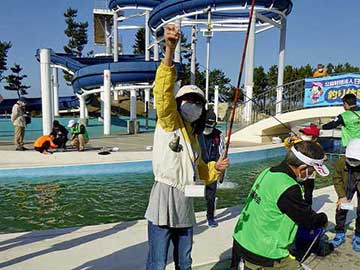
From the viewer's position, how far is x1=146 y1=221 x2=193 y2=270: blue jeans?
2111 millimetres

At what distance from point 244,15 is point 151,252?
65.2 ft

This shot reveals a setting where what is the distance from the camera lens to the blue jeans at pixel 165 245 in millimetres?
2111

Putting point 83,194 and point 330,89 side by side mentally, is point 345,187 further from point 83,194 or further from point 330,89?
point 330,89

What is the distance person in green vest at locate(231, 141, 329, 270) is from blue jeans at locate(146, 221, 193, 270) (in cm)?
40

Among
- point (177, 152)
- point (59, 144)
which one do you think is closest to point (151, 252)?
point (177, 152)

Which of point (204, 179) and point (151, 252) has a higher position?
point (204, 179)

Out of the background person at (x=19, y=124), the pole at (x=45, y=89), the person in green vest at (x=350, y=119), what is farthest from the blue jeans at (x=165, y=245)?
the pole at (x=45, y=89)

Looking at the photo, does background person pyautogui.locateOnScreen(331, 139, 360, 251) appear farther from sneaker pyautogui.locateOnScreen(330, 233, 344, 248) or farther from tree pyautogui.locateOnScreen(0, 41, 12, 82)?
tree pyautogui.locateOnScreen(0, 41, 12, 82)

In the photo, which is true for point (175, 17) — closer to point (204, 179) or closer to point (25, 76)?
point (204, 179)

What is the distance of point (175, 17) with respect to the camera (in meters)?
18.7

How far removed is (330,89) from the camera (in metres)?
13.1

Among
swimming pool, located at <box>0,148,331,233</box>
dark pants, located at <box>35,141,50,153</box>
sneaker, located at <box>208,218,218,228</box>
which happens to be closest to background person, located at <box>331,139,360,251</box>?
sneaker, located at <box>208,218,218,228</box>

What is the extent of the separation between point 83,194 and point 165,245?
5.43 m

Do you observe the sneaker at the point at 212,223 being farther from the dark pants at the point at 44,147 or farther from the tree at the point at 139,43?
the tree at the point at 139,43
